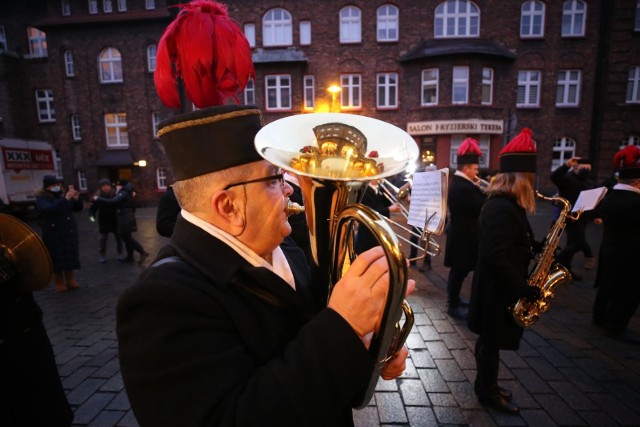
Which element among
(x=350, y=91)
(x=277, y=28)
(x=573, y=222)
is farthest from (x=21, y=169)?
(x=573, y=222)

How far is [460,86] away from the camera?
18.2 metres

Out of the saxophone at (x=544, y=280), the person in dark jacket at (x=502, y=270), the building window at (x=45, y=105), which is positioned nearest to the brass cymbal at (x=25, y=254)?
the person in dark jacket at (x=502, y=270)

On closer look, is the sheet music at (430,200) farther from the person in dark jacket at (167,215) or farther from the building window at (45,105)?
the building window at (45,105)

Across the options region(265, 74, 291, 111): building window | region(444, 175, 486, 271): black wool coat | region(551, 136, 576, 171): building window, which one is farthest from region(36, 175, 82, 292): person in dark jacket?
region(551, 136, 576, 171): building window

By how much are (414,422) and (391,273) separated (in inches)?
95.3

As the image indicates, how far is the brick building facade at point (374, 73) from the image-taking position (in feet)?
58.5

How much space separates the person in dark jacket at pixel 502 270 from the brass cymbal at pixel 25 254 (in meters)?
3.37

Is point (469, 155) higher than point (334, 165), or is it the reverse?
point (334, 165)

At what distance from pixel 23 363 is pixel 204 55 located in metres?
2.37

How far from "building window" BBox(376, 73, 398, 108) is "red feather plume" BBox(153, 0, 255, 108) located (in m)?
19.2

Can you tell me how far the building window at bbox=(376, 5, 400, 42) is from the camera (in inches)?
735

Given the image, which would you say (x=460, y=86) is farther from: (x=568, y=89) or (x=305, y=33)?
(x=305, y=33)

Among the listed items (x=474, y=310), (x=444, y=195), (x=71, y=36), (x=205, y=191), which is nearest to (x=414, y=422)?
(x=474, y=310)

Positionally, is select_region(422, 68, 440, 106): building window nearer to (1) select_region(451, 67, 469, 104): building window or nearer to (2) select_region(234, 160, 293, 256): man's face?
(1) select_region(451, 67, 469, 104): building window
